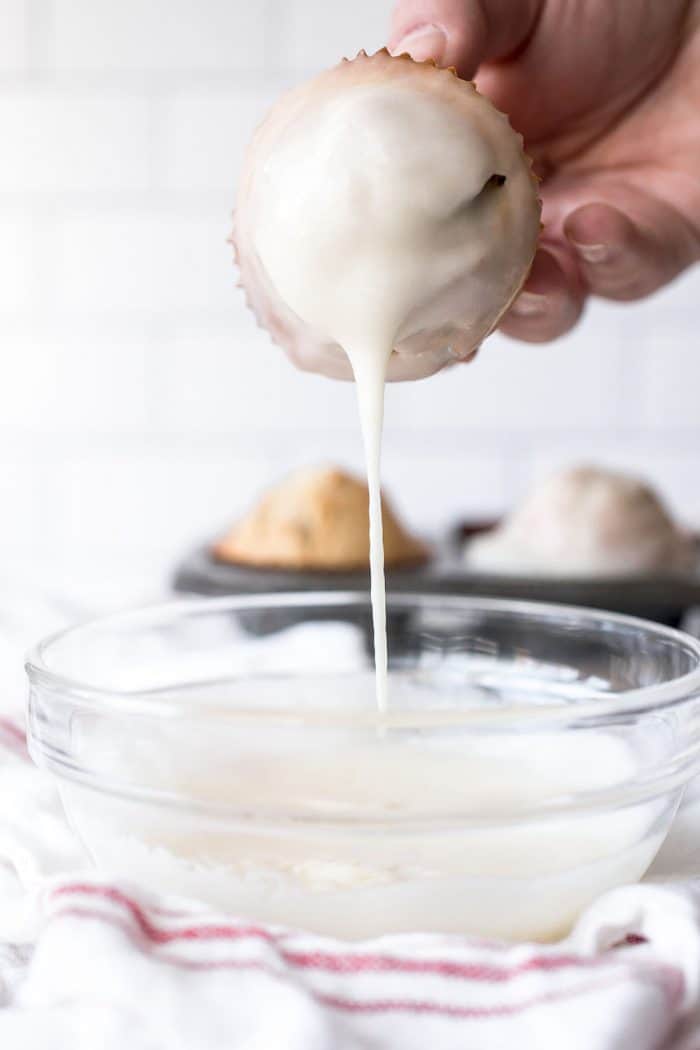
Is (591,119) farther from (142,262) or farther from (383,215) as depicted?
(142,262)

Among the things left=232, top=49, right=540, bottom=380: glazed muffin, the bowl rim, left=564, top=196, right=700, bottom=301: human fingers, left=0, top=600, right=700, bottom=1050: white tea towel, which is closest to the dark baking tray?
left=564, top=196, right=700, bottom=301: human fingers

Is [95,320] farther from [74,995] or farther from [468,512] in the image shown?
[74,995]

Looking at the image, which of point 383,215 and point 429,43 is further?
point 429,43

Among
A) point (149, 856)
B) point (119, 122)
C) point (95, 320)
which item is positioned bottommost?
point (149, 856)

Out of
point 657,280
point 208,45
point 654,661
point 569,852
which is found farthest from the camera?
point 208,45

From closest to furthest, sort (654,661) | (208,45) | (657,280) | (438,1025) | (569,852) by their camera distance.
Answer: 1. (438,1025)
2. (569,852)
3. (654,661)
4. (657,280)
5. (208,45)

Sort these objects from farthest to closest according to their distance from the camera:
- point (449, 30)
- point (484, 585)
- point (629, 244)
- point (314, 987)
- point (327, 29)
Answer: point (327, 29) < point (484, 585) < point (629, 244) < point (449, 30) < point (314, 987)

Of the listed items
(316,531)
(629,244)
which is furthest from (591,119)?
(316,531)

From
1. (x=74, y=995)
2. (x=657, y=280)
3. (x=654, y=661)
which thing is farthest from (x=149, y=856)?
(x=657, y=280)
